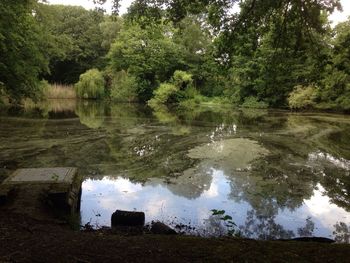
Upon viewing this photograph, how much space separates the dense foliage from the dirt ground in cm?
329

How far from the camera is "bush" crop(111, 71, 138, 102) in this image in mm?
38531

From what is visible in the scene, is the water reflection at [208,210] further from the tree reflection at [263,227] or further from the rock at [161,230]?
the rock at [161,230]

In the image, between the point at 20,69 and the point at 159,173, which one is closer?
the point at 159,173

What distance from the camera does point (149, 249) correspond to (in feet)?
11.1

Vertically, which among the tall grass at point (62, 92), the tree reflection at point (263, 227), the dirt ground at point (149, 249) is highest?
the dirt ground at point (149, 249)

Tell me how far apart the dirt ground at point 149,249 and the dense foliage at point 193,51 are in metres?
3.29

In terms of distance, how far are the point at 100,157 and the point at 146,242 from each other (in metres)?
6.67

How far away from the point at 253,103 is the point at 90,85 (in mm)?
15494

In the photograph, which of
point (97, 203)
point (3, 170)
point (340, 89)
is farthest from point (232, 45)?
point (340, 89)

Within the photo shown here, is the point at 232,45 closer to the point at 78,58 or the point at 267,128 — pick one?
the point at 267,128

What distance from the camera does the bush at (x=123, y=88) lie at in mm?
38531

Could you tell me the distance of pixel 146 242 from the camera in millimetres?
3600

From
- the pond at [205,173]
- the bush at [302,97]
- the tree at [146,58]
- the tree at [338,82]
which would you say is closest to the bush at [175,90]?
the tree at [146,58]

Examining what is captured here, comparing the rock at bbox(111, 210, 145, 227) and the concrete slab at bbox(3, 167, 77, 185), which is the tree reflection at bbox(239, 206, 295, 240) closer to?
the rock at bbox(111, 210, 145, 227)
